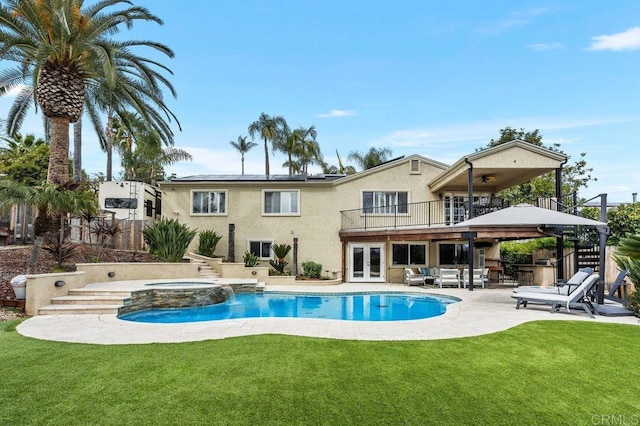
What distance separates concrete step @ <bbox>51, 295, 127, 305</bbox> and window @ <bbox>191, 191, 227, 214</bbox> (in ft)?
34.1

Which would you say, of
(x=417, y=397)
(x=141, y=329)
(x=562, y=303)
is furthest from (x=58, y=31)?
(x=562, y=303)

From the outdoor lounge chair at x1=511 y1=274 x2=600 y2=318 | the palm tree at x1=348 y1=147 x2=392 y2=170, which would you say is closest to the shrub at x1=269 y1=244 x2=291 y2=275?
the outdoor lounge chair at x1=511 y1=274 x2=600 y2=318

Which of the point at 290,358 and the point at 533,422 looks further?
the point at 290,358

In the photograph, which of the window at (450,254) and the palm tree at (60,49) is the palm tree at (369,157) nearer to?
the window at (450,254)

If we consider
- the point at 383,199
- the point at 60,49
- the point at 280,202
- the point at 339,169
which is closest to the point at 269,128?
the point at 339,169

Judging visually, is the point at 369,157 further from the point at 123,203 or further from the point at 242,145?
the point at 123,203

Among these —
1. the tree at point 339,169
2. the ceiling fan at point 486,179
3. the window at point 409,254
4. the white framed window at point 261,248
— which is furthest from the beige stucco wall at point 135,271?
the tree at point 339,169

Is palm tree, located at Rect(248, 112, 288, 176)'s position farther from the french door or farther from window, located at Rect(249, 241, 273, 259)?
the french door

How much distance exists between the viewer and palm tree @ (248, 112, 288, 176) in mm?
41250

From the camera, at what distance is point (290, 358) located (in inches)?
228

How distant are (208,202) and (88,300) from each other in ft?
36.1

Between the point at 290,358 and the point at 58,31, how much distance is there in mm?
13751

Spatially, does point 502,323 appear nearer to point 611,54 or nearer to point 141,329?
point 141,329

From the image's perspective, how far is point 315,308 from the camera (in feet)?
44.2
